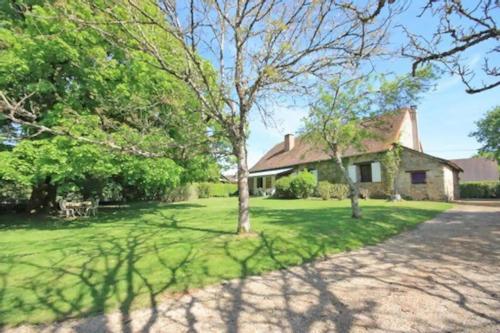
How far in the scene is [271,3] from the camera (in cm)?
643

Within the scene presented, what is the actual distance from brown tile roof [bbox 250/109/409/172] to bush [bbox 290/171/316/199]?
202 centimetres

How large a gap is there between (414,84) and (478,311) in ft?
33.8

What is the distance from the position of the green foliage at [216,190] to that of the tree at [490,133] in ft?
89.5

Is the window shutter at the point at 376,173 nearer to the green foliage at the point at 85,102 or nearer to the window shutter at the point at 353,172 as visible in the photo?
the window shutter at the point at 353,172

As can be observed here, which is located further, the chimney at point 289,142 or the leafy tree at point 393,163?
the chimney at point 289,142

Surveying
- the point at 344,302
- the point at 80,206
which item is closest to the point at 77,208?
the point at 80,206

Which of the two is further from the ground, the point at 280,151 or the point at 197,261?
the point at 280,151

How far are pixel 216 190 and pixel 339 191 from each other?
54.1 ft

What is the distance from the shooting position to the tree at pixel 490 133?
80.6 ft

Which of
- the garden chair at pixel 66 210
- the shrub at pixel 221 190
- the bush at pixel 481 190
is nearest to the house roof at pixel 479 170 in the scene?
the bush at pixel 481 190

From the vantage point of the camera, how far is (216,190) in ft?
116

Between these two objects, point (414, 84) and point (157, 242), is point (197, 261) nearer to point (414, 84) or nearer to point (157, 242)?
point (157, 242)

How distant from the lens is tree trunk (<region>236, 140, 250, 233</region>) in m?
7.92

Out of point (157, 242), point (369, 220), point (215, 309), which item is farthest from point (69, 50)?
point (369, 220)
